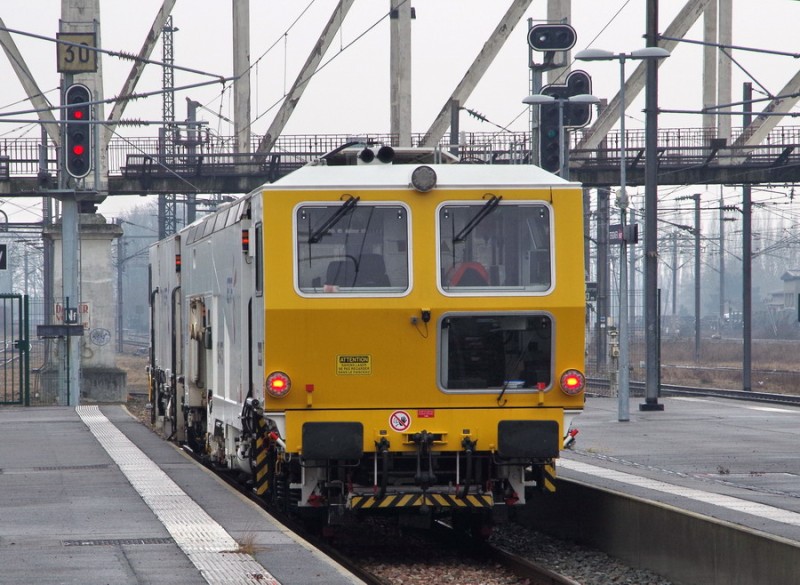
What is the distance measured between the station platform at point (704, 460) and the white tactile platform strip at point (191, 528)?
13.5 feet

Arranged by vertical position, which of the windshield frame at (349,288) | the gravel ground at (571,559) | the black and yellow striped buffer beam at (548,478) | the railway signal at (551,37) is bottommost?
the gravel ground at (571,559)

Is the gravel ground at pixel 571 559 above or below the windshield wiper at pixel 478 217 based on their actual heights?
below

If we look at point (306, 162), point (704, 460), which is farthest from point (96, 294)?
point (704, 460)

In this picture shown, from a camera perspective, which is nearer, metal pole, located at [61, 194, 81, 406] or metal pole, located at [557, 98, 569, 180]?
metal pole, located at [557, 98, 569, 180]

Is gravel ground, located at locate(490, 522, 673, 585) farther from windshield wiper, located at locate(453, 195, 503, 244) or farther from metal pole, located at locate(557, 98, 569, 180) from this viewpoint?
metal pole, located at locate(557, 98, 569, 180)

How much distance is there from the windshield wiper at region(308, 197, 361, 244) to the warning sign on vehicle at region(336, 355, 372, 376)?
98cm

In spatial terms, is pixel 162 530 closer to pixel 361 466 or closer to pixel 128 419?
pixel 361 466

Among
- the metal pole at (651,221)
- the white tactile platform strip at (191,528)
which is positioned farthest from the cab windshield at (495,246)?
the metal pole at (651,221)

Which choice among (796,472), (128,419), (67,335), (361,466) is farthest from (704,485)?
(67,335)

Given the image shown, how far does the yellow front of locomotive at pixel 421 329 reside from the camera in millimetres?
11305

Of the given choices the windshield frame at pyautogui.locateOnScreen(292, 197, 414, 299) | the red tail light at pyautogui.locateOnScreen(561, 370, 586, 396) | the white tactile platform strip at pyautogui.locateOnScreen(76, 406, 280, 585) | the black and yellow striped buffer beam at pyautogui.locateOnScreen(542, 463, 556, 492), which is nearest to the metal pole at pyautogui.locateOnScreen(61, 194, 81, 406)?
the white tactile platform strip at pyautogui.locateOnScreen(76, 406, 280, 585)

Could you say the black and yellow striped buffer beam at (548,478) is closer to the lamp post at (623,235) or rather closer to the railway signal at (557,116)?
the railway signal at (557,116)

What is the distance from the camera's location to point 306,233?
11391 mm

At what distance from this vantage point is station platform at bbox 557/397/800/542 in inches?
502
